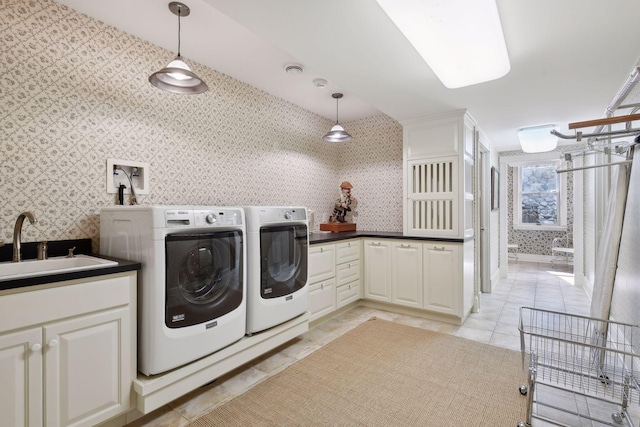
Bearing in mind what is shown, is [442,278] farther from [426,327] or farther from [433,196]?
[433,196]

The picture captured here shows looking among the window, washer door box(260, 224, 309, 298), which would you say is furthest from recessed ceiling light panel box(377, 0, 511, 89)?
the window

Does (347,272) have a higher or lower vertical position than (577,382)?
higher

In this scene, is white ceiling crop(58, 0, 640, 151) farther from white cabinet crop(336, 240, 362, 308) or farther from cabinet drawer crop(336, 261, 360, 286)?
cabinet drawer crop(336, 261, 360, 286)

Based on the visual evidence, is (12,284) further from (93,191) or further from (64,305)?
(93,191)

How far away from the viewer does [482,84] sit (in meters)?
2.50

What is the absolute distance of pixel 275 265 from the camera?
2.42 m

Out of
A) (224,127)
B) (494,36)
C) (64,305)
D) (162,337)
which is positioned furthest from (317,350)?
(494,36)

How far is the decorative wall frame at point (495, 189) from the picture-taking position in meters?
4.59

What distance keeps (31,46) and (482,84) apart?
312 centimetres

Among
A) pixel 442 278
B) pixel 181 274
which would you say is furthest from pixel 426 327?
pixel 181 274

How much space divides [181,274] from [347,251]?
1966 mm

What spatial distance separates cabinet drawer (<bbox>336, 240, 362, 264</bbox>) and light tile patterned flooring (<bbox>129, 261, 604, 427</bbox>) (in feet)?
2.07

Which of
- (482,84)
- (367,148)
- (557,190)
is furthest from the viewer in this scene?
(557,190)

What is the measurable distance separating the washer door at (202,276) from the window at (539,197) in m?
6.74
